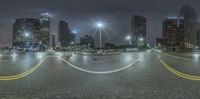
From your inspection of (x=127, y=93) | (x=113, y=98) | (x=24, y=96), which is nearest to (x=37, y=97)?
(x=24, y=96)

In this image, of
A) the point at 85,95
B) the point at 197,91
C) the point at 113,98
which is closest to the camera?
the point at 113,98

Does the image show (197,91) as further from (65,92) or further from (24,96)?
(24,96)

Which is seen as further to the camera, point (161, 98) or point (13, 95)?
point (13, 95)

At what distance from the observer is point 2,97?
24.2 ft

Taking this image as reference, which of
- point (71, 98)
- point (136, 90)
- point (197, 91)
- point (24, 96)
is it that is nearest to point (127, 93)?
point (136, 90)

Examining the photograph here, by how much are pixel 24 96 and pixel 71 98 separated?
147 centimetres

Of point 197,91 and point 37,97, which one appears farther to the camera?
point 197,91

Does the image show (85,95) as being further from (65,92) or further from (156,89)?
(156,89)

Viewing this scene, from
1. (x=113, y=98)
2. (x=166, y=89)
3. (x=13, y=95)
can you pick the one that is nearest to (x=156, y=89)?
(x=166, y=89)

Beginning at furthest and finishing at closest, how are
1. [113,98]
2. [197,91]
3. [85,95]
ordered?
[197,91] → [85,95] → [113,98]

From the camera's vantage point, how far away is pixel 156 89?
8758mm

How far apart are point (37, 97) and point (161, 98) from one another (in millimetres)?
3627

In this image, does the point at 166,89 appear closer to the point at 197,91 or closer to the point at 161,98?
the point at 197,91

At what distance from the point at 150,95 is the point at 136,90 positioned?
0.96m
